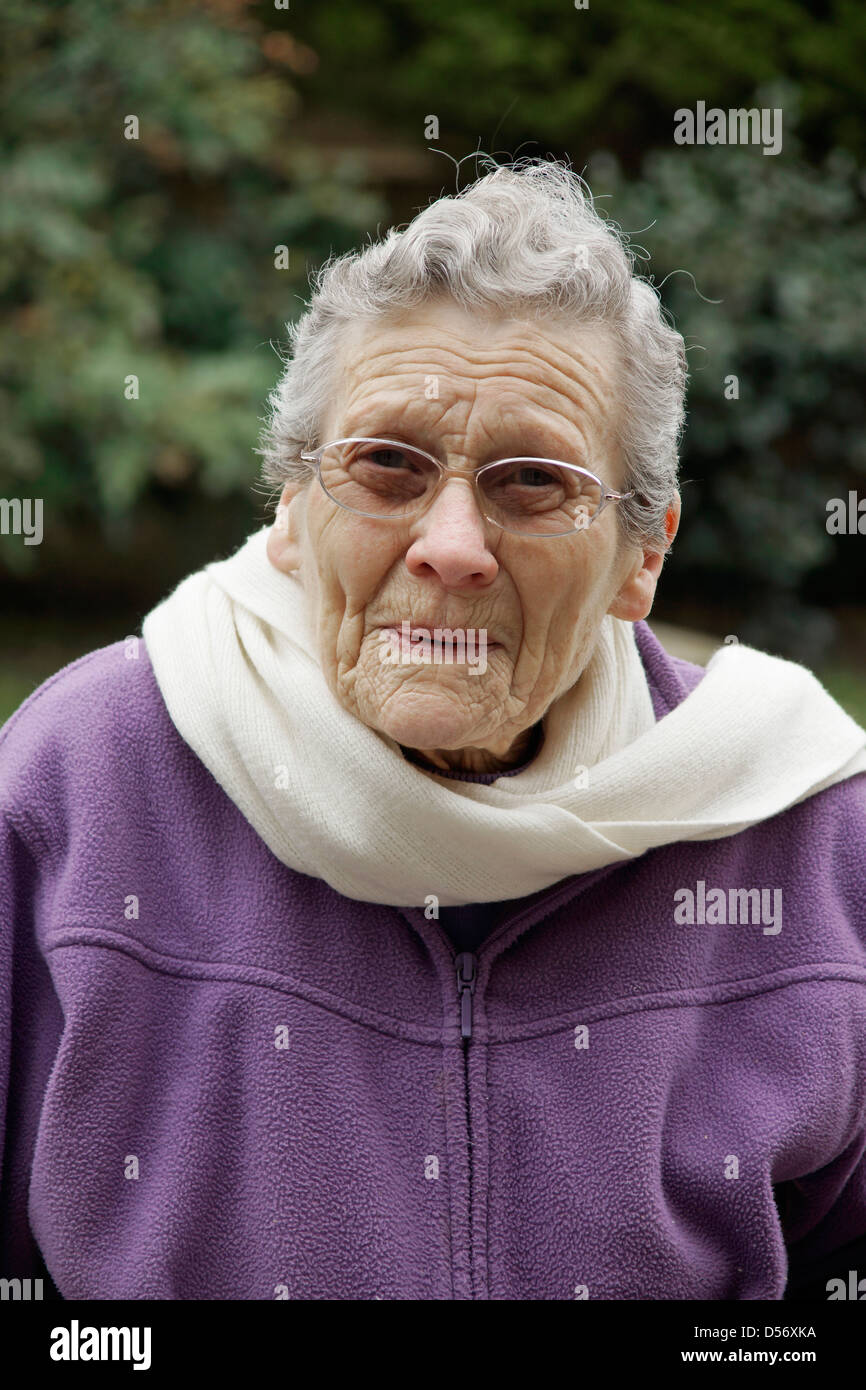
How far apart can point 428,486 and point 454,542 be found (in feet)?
0.33

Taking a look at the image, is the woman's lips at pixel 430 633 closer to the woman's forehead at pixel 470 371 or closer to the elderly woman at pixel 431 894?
the elderly woman at pixel 431 894

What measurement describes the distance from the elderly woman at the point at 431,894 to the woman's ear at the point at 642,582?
0.04 feet

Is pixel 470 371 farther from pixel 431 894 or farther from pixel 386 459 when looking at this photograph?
pixel 431 894

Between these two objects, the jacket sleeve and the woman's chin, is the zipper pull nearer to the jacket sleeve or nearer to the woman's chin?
the woman's chin

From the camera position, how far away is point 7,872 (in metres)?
1.73

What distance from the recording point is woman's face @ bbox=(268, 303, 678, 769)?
163 centimetres

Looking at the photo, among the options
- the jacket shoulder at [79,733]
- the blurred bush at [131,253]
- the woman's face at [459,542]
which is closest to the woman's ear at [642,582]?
the woman's face at [459,542]

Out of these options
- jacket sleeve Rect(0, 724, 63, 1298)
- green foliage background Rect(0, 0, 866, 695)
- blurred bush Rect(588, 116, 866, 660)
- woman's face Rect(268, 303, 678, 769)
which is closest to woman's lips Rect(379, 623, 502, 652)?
woman's face Rect(268, 303, 678, 769)

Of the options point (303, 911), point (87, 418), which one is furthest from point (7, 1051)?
point (87, 418)

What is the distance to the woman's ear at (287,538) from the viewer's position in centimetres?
185

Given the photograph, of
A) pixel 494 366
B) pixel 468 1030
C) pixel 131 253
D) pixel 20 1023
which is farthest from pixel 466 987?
pixel 131 253

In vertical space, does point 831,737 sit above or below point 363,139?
below

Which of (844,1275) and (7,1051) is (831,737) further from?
(7,1051)

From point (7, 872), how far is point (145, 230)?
462cm
